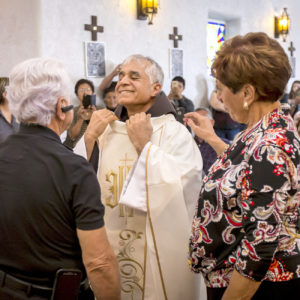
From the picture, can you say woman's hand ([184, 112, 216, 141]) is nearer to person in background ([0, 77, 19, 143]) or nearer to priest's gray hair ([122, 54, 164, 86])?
priest's gray hair ([122, 54, 164, 86])

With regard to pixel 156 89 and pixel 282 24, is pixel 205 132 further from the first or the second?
pixel 282 24

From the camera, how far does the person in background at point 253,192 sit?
1.39 m

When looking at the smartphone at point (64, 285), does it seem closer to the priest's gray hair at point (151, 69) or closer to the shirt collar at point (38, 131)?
the shirt collar at point (38, 131)

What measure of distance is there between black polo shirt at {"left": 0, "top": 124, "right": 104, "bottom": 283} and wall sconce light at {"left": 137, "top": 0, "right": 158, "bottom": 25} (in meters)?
5.09

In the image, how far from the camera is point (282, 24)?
9.10 meters

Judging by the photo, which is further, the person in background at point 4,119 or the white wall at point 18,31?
the white wall at point 18,31

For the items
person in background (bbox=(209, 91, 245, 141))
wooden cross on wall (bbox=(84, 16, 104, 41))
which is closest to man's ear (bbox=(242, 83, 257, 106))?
wooden cross on wall (bbox=(84, 16, 104, 41))

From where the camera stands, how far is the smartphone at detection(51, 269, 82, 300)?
5.08ft

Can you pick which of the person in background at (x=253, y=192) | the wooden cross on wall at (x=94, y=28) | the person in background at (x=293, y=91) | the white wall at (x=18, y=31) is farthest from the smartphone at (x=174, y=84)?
the person in background at (x=253, y=192)

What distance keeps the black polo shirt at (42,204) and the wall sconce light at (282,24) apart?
850 centimetres

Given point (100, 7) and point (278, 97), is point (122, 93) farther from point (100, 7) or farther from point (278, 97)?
point (100, 7)

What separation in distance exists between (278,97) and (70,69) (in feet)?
14.5

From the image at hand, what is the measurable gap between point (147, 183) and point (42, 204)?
2.59 ft

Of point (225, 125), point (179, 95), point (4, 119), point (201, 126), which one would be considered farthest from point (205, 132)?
point (225, 125)
